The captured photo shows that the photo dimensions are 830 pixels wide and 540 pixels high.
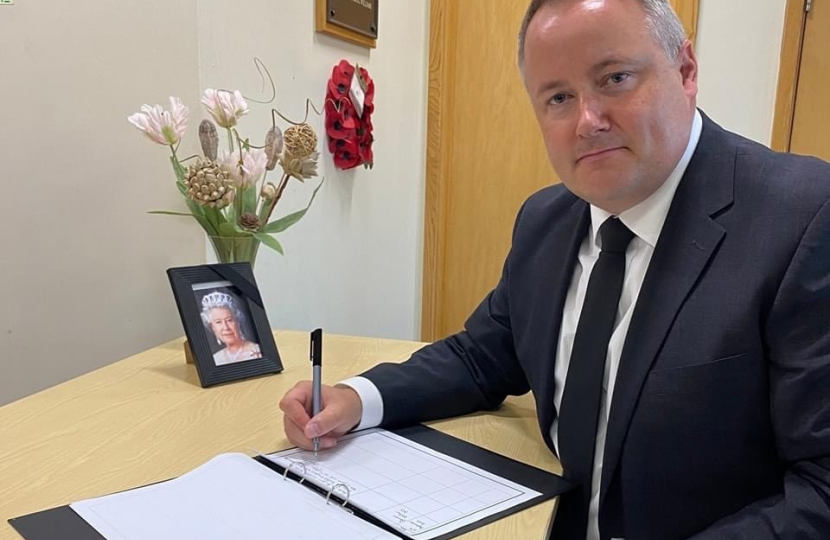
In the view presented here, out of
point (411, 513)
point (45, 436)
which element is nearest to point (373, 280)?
point (45, 436)

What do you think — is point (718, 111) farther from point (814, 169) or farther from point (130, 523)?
point (130, 523)

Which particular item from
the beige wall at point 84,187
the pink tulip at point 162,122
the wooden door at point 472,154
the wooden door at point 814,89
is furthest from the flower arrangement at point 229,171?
the wooden door at point 814,89

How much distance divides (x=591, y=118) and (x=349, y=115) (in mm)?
1223

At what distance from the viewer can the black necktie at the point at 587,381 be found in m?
0.88

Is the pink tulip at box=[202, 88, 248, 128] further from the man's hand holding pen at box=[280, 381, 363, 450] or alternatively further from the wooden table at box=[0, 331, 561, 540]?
the man's hand holding pen at box=[280, 381, 363, 450]

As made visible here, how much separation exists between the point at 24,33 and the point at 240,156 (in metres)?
0.46

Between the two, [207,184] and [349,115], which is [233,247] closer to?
[207,184]

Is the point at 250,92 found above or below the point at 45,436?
above

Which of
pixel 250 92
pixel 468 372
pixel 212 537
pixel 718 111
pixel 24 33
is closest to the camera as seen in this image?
pixel 212 537

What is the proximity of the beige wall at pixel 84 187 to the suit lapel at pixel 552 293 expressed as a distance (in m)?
0.88

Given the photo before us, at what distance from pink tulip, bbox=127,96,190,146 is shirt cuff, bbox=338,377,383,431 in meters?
0.61

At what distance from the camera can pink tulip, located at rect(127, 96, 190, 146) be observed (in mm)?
1240

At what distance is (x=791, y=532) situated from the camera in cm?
73

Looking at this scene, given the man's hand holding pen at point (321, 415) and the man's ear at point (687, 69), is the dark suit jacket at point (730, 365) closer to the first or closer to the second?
the man's ear at point (687, 69)
